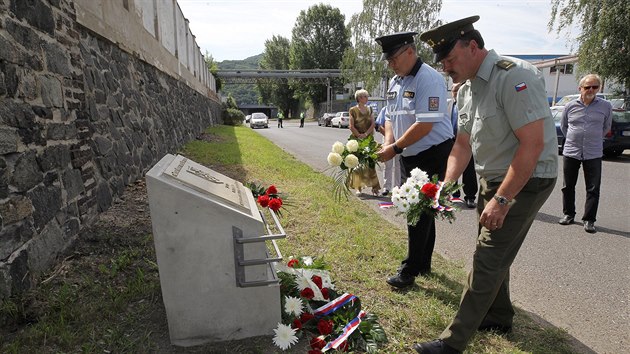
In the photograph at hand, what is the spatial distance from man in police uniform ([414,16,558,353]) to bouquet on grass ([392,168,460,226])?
28cm

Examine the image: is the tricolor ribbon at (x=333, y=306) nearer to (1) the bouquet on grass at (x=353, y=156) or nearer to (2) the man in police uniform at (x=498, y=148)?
(2) the man in police uniform at (x=498, y=148)

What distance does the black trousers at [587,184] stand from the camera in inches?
202

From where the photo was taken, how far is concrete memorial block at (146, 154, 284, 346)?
226 cm

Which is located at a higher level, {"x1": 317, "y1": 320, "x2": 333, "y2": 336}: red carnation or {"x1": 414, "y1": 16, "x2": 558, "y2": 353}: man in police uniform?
{"x1": 414, "y1": 16, "x2": 558, "y2": 353}: man in police uniform

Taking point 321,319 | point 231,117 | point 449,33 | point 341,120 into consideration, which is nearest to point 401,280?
point 321,319

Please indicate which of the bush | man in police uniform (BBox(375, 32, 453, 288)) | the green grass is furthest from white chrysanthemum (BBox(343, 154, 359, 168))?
the bush

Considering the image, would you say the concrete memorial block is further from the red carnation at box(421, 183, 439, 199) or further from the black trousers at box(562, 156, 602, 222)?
the black trousers at box(562, 156, 602, 222)

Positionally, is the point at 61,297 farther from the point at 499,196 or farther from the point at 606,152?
the point at 606,152

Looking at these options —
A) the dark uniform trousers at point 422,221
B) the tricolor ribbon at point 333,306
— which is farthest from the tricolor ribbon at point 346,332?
the dark uniform trousers at point 422,221

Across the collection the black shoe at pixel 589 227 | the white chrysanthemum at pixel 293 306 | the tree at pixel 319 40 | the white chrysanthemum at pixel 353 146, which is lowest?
the black shoe at pixel 589 227

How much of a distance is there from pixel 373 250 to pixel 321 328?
174cm

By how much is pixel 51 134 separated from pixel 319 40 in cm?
5867

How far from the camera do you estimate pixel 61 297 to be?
9.39 ft

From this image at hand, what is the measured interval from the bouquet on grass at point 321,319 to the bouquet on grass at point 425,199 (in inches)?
28.9
